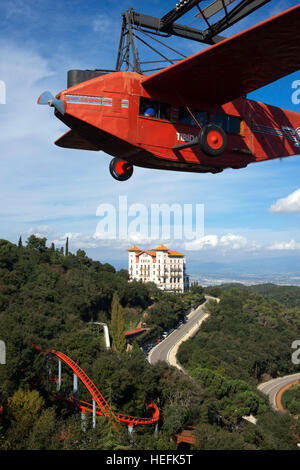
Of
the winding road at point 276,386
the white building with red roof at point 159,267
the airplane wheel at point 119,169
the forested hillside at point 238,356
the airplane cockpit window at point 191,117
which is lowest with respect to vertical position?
the winding road at point 276,386

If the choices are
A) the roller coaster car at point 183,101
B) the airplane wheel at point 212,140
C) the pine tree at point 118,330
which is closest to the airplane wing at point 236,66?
the roller coaster car at point 183,101

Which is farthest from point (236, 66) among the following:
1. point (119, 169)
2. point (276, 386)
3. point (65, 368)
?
point (276, 386)

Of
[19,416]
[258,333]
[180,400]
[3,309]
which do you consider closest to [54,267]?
[3,309]

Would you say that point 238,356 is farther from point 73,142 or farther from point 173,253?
point 73,142

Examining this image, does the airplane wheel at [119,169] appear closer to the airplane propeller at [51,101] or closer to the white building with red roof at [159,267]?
the airplane propeller at [51,101]

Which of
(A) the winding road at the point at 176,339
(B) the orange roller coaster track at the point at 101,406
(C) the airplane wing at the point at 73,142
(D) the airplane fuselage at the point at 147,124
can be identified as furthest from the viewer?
(A) the winding road at the point at 176,339

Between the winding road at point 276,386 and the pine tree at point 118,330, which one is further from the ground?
the pine tree at point 118,330

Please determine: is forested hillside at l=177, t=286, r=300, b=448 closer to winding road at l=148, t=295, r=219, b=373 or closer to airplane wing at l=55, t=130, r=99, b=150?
winding road at l=148, t=295, r=219, b=373
